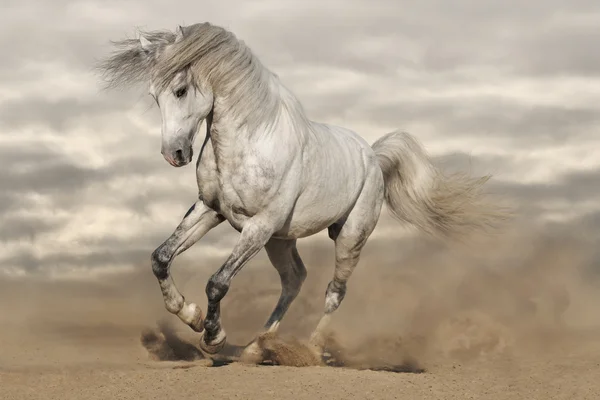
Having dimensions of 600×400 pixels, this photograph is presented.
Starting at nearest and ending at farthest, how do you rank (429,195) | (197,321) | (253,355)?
(197,321)
(253,355)
(429,195)

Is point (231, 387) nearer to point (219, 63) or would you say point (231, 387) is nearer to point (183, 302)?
point (183, 302)

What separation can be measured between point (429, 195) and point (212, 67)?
384 cm

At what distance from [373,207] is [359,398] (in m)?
2.94

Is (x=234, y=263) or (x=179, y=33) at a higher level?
(x=179, y=33)

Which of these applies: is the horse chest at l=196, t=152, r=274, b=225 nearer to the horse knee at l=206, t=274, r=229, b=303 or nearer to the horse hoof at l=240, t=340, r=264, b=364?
the horse knee at l=206, t=274, r=229, b=303

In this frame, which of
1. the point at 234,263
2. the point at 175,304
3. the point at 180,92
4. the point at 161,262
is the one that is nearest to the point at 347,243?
the point at 234,263

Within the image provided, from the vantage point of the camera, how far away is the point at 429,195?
41.2ft

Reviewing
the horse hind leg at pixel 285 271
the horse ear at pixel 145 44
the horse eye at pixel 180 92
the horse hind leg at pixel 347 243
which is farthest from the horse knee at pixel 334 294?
the horse ear at pixel 145 44

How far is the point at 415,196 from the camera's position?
1248 cm

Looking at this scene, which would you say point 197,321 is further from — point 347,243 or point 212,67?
point 212,67

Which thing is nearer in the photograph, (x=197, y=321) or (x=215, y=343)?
(x=215, y=343)

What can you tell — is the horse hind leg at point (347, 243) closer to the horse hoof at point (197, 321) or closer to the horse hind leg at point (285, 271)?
the horse hind leg at point (285, 271)

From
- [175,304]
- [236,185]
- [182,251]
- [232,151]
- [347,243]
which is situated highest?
[232,151]

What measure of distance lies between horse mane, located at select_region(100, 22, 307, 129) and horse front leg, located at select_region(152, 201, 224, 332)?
1.01 metres
